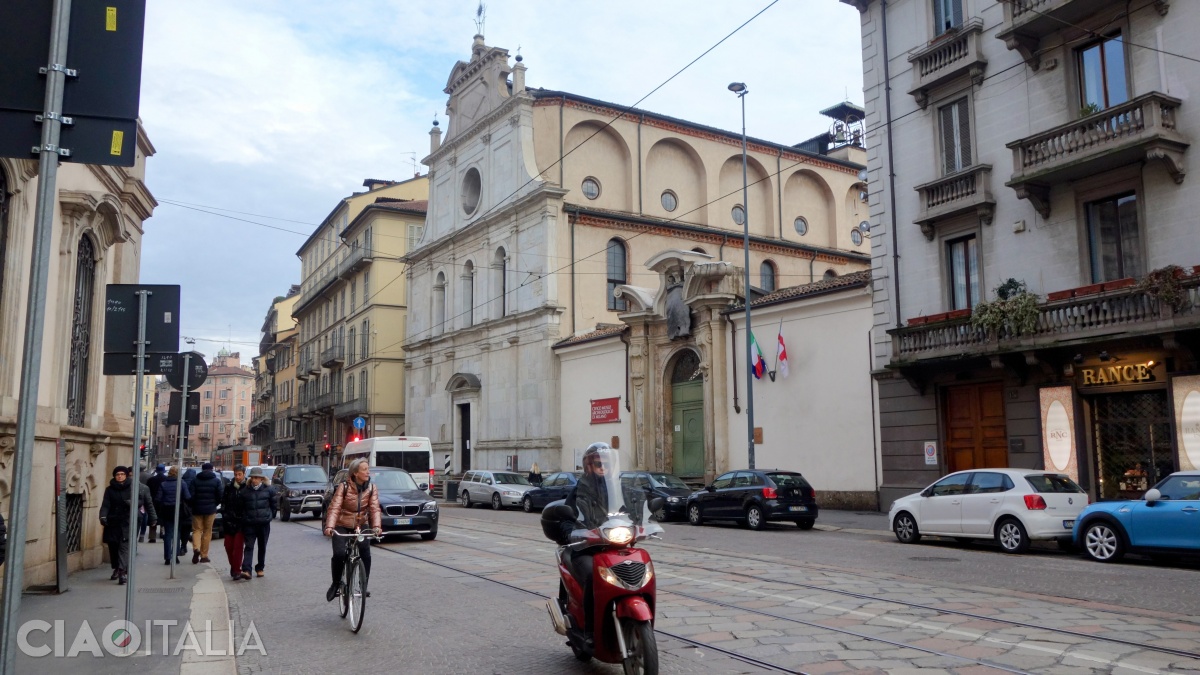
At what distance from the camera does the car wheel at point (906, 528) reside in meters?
18.3

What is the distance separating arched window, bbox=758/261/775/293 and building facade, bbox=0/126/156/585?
33089 mm

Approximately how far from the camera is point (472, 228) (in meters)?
46.8

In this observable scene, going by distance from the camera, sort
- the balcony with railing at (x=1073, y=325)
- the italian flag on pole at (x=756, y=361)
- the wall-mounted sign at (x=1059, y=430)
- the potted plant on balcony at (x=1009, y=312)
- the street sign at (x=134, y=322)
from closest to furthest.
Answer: the street sign at (x=134, y=322), the balcony with railing at (x=1073, y=325), the wall-mounted sign at (x=1059, y=430), the potted plant on balcony at (x=1009, y=312), the italian flag on pole at (x=756, y=361)

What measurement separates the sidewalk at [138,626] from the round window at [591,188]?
30.7 m

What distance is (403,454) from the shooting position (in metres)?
32.8

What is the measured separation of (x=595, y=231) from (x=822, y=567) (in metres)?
29.2

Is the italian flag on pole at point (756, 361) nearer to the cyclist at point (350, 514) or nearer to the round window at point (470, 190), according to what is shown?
the cyclist at point (350, 514)

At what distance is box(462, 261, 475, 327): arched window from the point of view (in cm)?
4734

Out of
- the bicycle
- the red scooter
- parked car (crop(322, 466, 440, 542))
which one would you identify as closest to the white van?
parked car (crop(322, 466, 440, 542))

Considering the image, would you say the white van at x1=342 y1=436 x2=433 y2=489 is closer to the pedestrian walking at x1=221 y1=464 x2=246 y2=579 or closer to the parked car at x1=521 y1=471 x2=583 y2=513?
the parked car at x1=521 y1=471 x2=583 y2=513

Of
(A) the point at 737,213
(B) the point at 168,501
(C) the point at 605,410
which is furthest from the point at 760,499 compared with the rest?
(A) the point at 737,213

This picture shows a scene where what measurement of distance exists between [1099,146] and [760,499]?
10.4m

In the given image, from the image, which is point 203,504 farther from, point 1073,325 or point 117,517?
point 1073,325

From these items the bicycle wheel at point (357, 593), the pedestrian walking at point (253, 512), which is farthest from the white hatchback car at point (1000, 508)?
the pedestrian walking at point (253, 512)
